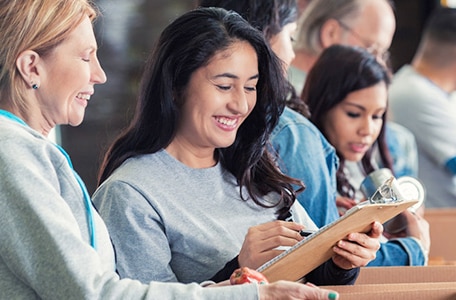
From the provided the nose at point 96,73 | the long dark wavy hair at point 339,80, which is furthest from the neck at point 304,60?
the nose at point 96,73

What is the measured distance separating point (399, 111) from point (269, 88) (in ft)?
6.45

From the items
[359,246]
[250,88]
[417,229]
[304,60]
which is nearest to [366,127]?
[417,229]

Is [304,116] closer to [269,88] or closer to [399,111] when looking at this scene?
[269,88]

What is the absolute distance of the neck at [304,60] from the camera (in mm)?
3178

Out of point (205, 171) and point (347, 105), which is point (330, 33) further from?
point (205, 171)

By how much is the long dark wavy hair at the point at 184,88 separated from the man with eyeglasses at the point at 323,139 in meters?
0.19

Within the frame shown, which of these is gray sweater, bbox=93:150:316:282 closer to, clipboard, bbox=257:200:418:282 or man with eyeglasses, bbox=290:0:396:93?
clipboard, bbox=257:200:418:282

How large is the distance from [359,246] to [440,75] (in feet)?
7.80

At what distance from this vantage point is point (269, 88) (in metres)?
2.04

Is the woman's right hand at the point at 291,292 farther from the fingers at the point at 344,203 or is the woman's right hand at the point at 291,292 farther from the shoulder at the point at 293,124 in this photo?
the fingers at the point at 344,203

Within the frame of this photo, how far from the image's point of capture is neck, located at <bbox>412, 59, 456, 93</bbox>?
3980mm

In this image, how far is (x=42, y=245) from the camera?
4.47ft

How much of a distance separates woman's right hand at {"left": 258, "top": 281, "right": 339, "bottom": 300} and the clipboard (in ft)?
0.55

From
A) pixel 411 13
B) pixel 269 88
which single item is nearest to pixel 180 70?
pixel 269 88
